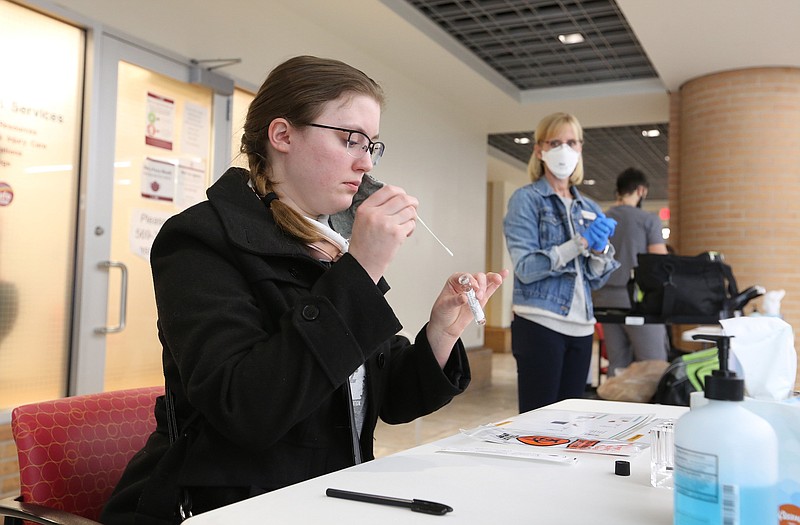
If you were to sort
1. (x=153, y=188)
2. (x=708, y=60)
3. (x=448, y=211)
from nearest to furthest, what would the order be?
(x=153, y=188) < (x=708, y=60) < (x=448, y=211)

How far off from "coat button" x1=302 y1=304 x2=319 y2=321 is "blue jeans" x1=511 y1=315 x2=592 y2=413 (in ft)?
5.37

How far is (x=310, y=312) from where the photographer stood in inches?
38.4

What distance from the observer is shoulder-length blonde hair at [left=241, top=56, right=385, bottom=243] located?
1.20 meters

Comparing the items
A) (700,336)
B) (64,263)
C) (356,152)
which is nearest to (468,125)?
(64,263)

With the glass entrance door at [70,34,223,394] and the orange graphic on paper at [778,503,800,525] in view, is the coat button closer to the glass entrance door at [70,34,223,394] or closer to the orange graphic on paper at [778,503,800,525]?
the orange graphic on paper at [778,503,800,525]

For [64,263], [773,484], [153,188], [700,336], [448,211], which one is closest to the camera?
[773,484]

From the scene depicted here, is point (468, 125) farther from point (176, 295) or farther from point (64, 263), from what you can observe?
point (176, 295)

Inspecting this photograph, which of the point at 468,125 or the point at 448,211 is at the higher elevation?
the point at 468,125

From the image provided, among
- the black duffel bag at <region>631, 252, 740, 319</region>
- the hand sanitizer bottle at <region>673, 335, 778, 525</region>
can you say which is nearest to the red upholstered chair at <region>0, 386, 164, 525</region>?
the hand sanitizer bottle at <region>673, 335, 778, 525</region>

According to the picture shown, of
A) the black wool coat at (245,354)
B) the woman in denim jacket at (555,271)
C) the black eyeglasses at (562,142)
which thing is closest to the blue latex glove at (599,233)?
the woman in denim jacket at (555,271)

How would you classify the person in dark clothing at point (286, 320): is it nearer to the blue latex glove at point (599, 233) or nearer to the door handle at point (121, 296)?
the blue latex glove at point (599, 233)

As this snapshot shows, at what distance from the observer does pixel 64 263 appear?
132 inches

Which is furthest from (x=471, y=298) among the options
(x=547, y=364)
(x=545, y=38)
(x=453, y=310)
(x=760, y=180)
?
(x=760, y=180)

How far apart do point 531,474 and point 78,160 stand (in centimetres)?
308
